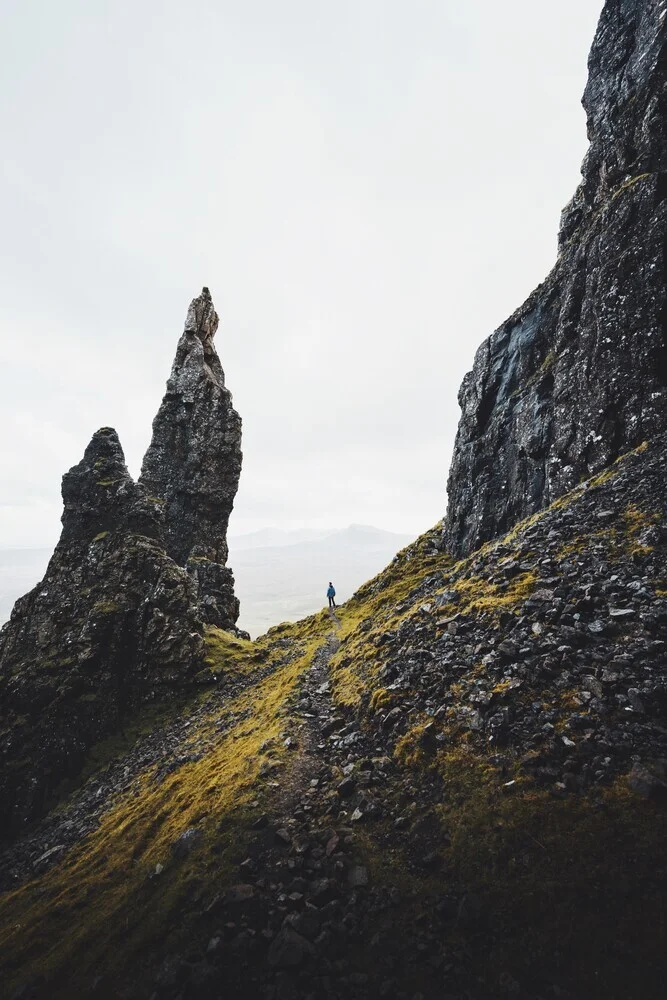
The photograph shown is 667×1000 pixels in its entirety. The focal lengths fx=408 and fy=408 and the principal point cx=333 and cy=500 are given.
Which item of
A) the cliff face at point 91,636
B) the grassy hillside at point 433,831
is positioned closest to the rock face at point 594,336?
the grassy hillside at point 433,831

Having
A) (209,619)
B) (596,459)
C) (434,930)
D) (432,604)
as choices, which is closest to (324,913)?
(434,930)

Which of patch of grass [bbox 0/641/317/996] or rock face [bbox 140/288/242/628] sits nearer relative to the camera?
patch of grass [bbox 0/641/317/996]

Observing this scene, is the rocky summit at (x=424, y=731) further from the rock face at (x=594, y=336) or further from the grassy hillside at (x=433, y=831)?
the rock face at (x=594, y=336)

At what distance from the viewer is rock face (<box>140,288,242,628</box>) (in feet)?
208

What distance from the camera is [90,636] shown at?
35.0 metres

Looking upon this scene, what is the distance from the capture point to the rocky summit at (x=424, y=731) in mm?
8844

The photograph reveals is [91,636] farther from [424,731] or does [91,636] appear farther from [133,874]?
[424,731]

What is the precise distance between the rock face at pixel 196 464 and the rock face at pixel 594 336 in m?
36.2

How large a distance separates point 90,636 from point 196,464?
115 feet

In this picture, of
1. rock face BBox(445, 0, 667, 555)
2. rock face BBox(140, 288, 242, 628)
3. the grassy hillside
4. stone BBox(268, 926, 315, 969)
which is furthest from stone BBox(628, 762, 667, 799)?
rock face BBox(140, 288, 242, 628)

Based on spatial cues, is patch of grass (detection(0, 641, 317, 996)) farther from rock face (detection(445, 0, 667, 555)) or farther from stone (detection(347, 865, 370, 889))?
rock face (detection(445, 0, 667, 555))

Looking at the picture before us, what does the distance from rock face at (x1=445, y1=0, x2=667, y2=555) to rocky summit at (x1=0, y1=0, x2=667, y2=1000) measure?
27cm

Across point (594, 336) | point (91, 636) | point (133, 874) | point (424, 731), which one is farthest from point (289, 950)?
point (594, 336)

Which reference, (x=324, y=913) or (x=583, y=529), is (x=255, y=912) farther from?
(x=583, y=529)
